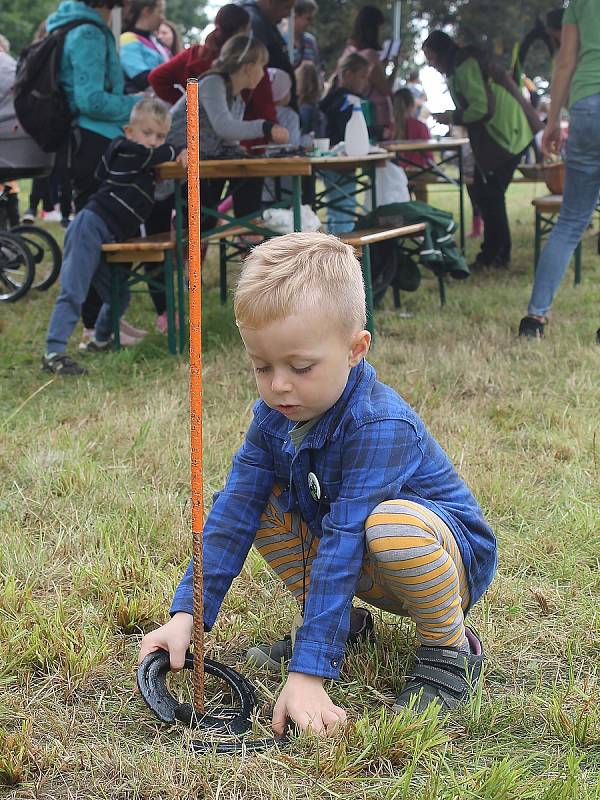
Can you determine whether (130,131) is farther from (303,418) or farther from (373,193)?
(303,418)

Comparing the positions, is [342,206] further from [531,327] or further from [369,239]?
[531,327]

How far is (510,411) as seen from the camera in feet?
13.6

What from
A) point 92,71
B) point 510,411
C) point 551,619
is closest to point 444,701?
point 551,619

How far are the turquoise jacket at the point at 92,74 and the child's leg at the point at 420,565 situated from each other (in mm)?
4230

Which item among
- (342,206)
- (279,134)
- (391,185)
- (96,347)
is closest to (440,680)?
(96,347)

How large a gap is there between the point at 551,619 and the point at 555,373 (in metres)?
2.44

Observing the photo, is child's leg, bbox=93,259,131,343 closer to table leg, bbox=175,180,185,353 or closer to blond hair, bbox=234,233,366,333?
table leg, bbox=175,180,185,353

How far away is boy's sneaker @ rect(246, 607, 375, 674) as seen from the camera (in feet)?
7.28

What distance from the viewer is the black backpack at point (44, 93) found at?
18.2ft

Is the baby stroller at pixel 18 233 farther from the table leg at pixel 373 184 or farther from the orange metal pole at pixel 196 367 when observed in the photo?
the orange metal pole at pixel 196 367

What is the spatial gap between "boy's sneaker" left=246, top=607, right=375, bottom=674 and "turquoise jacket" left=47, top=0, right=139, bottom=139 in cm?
406

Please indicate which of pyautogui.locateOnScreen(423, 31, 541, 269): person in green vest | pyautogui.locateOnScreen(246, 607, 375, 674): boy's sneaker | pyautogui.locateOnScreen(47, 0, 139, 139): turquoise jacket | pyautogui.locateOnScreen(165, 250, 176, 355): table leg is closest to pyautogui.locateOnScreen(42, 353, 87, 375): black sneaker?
pyautogui.locateOnScreen(165, 250, 176, 355): table leg

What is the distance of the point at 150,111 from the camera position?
5.29 m

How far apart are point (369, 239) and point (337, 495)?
369 cm
